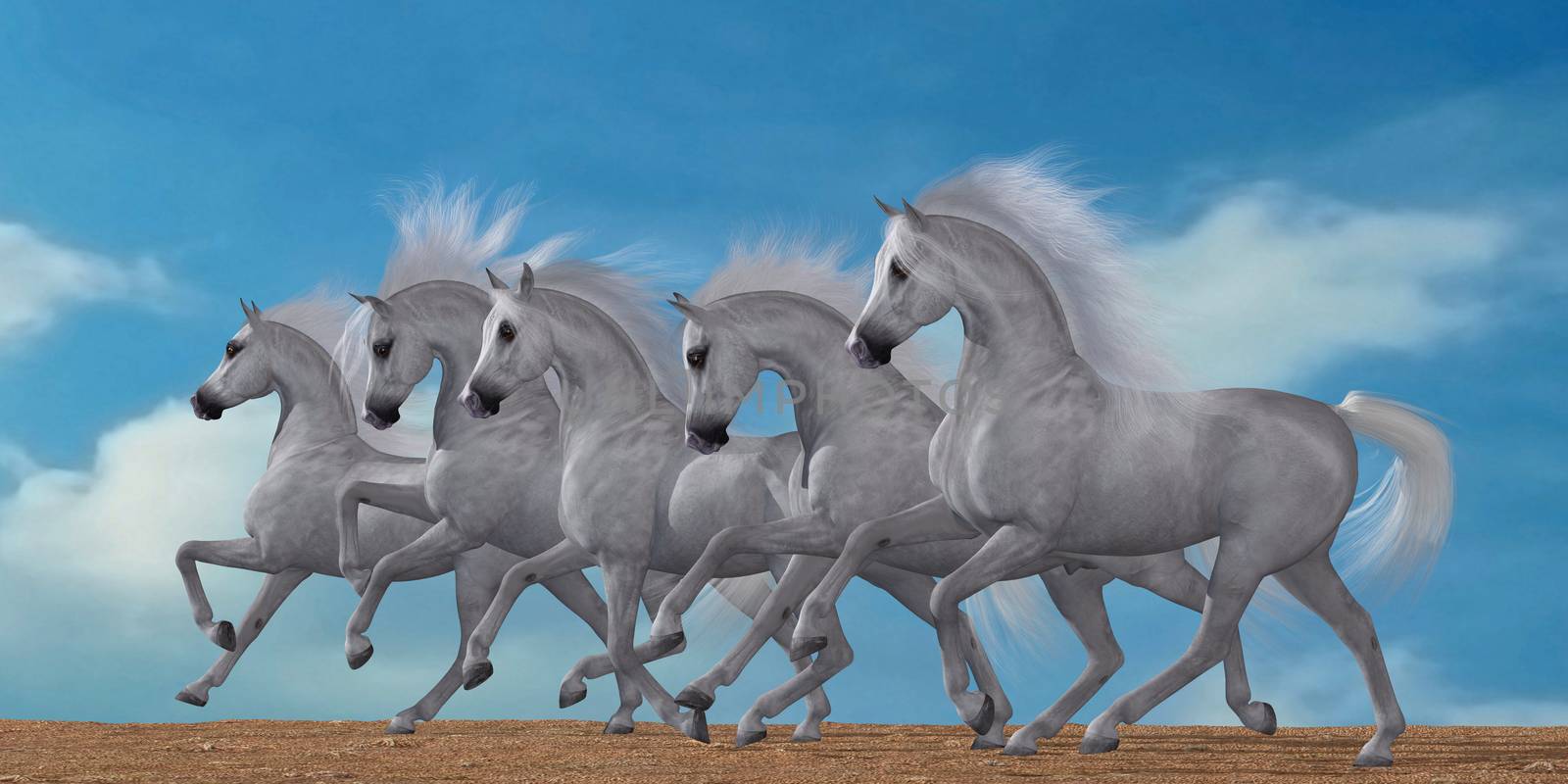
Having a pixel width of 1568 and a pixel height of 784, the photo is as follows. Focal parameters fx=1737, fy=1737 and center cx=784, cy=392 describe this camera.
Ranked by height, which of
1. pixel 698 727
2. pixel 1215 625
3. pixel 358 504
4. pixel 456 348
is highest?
pixel 456 348

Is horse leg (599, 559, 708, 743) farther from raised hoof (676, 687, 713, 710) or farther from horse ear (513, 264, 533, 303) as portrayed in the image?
horse ear (513, 264, 533, 303)

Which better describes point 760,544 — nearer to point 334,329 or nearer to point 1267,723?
point 1267,723

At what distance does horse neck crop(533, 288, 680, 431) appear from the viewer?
898 cm

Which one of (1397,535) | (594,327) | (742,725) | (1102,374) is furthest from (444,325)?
(1397,535)

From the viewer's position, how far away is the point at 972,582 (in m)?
7.42

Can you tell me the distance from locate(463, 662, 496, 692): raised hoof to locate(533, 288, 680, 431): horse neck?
1.32m

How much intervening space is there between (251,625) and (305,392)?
4.98 feet

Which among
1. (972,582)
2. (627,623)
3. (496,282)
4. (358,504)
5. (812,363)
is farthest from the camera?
(358,504)

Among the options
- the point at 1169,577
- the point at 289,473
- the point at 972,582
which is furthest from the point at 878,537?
the point at 289,473

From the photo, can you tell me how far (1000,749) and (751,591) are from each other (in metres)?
2.23

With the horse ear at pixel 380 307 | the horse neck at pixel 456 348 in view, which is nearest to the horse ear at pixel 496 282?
the horse neck at pixel 456 348

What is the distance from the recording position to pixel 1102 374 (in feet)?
25.5

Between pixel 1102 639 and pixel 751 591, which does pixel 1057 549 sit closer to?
pixel 1102 639

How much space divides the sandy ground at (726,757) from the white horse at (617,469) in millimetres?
597
